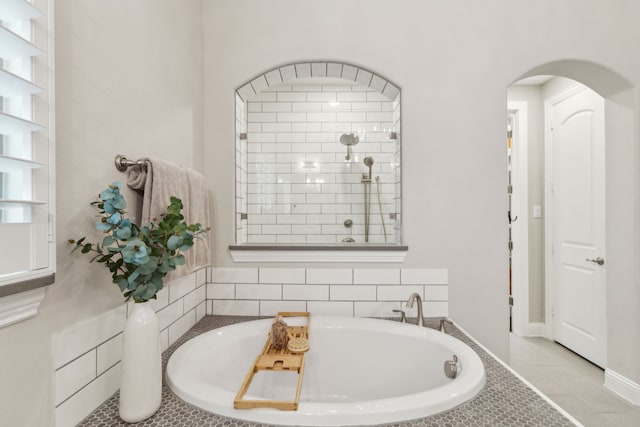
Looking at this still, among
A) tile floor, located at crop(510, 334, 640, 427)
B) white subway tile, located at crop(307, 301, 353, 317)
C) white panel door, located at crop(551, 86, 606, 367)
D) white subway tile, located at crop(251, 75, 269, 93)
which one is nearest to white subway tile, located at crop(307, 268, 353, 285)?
white subway tile, located at crop(307, 301, 353, 317)

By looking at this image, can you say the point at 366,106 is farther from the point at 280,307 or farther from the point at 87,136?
the point at 87,136

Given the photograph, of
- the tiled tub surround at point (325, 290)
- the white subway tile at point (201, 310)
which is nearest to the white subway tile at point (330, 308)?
the tiled tub surround at point (325, 290)

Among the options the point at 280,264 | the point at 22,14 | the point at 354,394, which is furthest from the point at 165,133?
the point at 354,394

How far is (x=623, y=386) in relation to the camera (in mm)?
1938

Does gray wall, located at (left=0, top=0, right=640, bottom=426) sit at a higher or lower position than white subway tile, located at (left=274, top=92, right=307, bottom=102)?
lower

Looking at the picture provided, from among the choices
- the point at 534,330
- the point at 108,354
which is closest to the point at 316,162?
the point at 108,354

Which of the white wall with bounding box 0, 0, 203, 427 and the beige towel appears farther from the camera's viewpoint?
the beige towel

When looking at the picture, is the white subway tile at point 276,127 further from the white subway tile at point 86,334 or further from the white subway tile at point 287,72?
the white subway tile at point 86,334

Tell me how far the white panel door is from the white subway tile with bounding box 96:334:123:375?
3.15 meters

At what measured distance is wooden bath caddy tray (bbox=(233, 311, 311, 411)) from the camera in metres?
0.84

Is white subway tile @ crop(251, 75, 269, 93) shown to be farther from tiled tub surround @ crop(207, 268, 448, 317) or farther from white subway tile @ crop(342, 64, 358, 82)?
tiled tub surround @ crop(207, 268, 448, 317)

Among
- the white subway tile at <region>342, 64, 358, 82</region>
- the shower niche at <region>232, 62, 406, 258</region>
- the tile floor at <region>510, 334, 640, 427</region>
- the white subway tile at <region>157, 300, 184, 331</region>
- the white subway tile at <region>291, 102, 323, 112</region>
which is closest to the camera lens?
the white subway tile at <region>157, 300, 184, 331</region>

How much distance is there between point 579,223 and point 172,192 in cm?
316

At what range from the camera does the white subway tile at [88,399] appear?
31.2 inches
